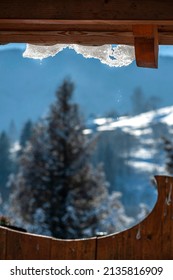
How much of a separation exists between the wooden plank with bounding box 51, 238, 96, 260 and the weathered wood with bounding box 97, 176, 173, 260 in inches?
1.0

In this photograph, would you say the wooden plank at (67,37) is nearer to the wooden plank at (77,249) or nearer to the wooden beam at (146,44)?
the wooden beam at (146,44)

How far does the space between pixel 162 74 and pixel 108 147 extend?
562cm

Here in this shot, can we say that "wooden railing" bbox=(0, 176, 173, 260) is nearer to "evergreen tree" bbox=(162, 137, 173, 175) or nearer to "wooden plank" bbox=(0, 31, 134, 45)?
"wooden plank" bbox=(0, 31, 134, 45)

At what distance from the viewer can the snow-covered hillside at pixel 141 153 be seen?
60.1ft

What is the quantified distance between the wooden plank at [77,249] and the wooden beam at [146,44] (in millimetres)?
836

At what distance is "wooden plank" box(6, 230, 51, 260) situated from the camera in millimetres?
2381

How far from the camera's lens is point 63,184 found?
589 inches

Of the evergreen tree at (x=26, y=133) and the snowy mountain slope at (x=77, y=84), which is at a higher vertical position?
the snowy mountain slope at (x=77, y=84)
